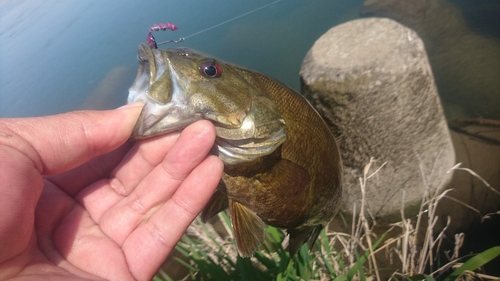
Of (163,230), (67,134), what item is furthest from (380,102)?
(67,134)

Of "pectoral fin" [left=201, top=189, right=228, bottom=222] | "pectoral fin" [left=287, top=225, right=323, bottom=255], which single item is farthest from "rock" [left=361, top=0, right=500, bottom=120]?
"pectoral fin" [left=201, top=189, right=228, bottom=222]

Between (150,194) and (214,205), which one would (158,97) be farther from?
(214,205)

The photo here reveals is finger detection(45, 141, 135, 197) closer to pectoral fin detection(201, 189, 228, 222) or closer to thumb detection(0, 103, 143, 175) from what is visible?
thumb detection(0, 103, 143, 175)

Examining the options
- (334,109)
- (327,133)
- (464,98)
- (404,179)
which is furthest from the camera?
(464,98)

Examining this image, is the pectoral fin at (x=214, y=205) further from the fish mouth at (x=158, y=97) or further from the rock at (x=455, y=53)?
the rock at (x=455, y=53)

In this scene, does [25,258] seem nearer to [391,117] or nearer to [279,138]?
[279,138]

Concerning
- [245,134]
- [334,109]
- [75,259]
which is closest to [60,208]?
[75,259]

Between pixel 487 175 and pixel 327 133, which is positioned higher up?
pixel 327 133

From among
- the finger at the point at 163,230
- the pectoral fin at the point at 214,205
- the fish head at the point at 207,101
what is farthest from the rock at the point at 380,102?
the finger at the point at 163,230
